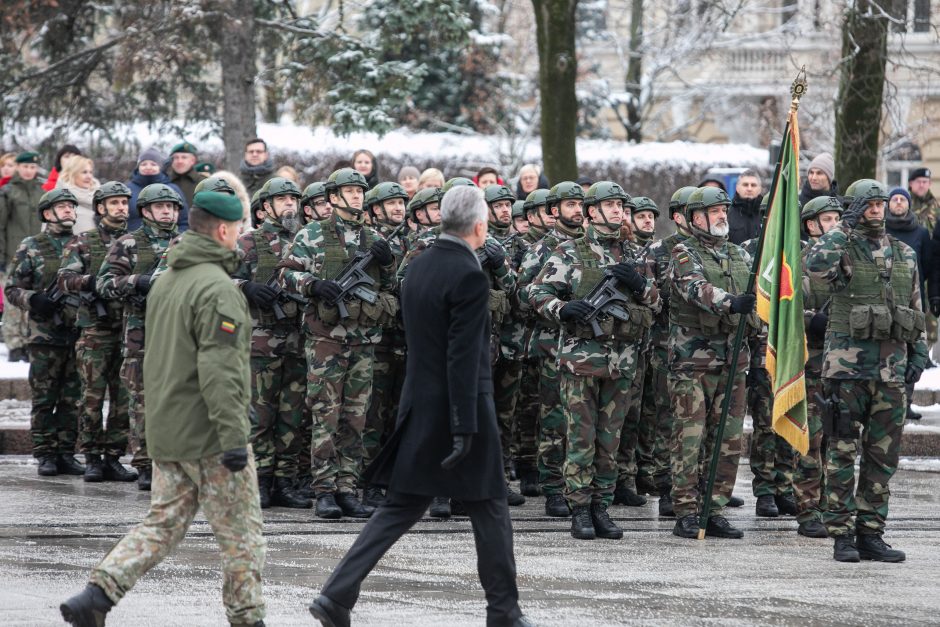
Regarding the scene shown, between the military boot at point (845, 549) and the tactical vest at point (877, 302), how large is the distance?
1239 millimetres

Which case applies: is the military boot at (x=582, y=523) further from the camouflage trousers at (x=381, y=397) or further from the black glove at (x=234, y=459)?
the black glove at (x=234, y=459)

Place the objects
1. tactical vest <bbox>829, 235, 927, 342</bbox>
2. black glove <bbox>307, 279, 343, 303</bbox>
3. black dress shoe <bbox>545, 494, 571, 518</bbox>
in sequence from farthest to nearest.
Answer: black dress shoe <bbox>545, 494, 571, 518</bbox> → black glove <bbox>307, 279, 343, 303</bbox> → tactical vest <bbox>829, 235, 927, 342</bbox>

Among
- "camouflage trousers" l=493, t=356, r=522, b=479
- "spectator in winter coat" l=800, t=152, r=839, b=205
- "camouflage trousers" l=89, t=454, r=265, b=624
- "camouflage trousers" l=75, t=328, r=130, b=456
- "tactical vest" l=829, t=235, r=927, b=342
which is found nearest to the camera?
"camouflage trousers" l=89, t=454, r=265, b=624

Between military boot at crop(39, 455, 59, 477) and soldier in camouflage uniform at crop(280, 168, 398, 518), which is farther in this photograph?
military boot at crop(39, 455, 59, 477)

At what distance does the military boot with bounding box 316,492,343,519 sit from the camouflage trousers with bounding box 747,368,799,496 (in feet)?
10.2

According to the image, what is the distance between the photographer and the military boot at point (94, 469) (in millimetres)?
13258

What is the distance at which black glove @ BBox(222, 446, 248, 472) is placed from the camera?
23.1ft

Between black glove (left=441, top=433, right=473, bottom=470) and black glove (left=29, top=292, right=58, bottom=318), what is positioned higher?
black glove (left=29, top=292, right=58, bottom=318)

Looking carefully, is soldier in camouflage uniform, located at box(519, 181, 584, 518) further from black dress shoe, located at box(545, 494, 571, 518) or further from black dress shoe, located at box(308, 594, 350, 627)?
black dress shoe, located at box(308, 594, 350, 627)

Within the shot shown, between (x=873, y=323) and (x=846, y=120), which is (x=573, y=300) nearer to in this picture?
(x=873, y=323)

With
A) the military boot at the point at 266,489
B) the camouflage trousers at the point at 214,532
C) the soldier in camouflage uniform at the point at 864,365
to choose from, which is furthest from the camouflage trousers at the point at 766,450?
the camouflage trousers at the point at 214,532

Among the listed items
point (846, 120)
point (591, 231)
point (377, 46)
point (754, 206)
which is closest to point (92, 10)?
point (377, 46)

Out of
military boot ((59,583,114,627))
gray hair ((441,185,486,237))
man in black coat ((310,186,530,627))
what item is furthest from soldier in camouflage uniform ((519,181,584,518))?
military boot ((59,583,114,627))

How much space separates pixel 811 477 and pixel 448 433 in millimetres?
4664
